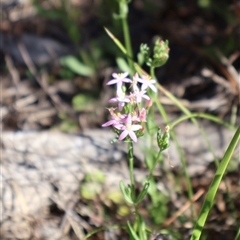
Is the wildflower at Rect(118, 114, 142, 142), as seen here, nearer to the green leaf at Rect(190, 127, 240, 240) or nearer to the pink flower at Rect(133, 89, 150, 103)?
the pink flower at Rect(133, 89, 150, 103)

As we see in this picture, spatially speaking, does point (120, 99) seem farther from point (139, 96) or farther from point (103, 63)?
point (103, 63)

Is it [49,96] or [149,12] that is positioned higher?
[149,12]

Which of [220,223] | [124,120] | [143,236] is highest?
[124,120]

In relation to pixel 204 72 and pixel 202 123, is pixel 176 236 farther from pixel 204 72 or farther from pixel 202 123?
pixel 204 72

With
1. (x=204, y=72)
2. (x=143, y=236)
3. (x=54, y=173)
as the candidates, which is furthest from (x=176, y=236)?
(x=204, y=72)

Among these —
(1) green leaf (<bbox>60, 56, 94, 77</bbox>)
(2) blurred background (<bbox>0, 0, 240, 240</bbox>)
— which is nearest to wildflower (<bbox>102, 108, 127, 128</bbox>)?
(2) blurred background (<bbox>0, 0, 240, 240</bbox>)

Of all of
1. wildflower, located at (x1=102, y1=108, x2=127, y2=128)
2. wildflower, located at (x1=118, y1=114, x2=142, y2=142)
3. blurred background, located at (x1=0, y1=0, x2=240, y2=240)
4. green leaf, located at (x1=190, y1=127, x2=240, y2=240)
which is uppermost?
wildflower, located at (x1=102, y1=108, x2=127, y2=128)

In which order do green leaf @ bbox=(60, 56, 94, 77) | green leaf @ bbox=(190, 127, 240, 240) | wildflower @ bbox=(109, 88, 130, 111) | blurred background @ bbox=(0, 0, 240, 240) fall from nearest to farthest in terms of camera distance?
1. green leaf @ bbox=(190, 127, 240, 240)
2. wildflower @ bbox=(109, 88, 130, 111)
3. blurred background @ bbox=(0, 0, 240, 240)
4. green leaf @ bbox=(60, 56, 94, 77)

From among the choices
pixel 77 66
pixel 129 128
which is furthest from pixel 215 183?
pixel 77 66
